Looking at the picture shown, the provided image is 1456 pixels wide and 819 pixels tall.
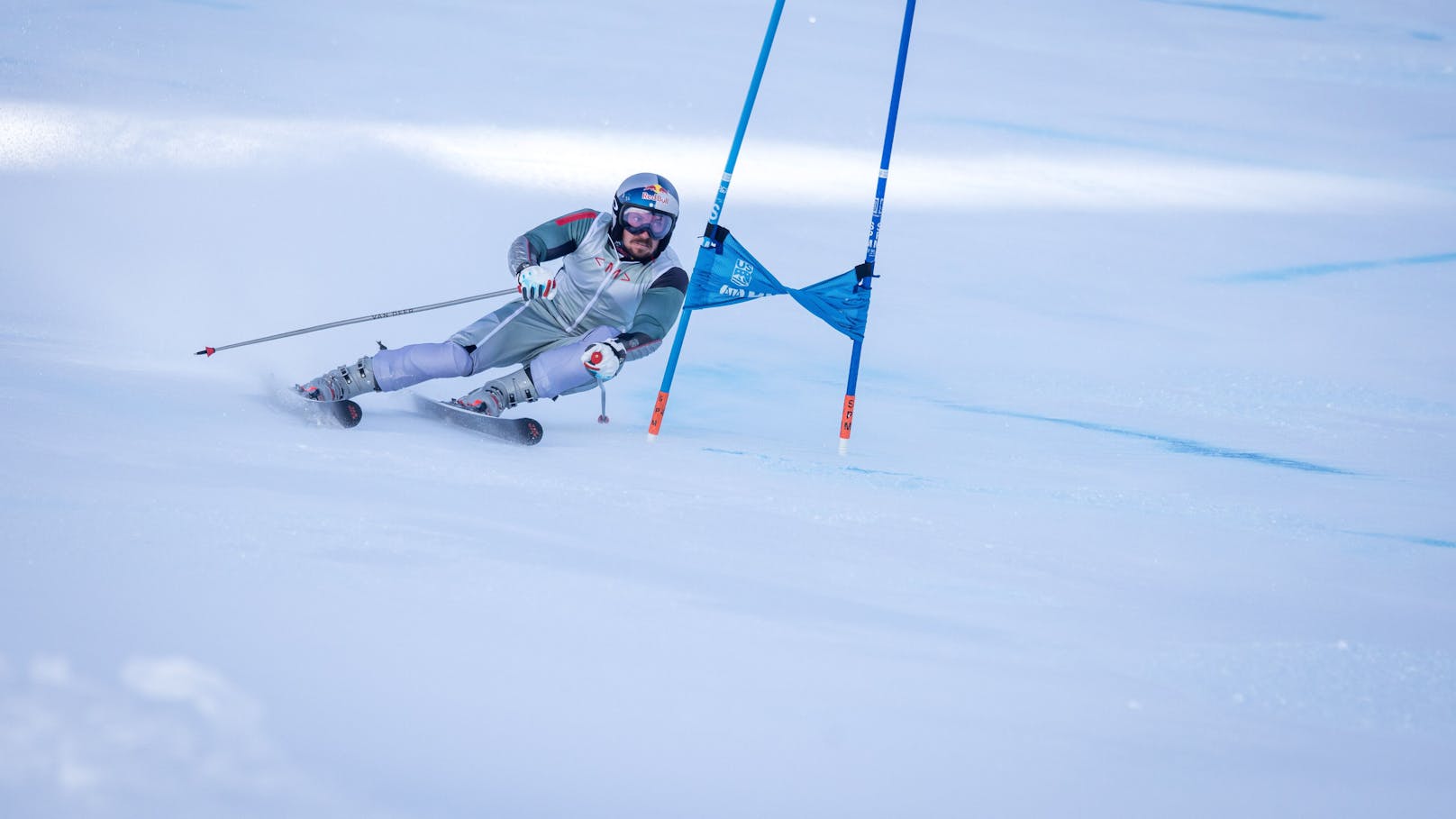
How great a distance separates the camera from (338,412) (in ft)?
15.3

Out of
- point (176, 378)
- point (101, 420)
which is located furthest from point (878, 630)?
point (176, 378)

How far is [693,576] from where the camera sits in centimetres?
347

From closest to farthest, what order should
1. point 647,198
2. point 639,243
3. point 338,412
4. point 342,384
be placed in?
point 338,412
point 342,384
point 647,198
point 639,243

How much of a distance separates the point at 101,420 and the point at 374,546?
61.2 inches

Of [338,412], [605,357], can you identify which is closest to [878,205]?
[605,357]

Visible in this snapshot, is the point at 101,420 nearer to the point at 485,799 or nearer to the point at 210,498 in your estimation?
the point at 210,498

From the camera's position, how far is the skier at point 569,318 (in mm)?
4988

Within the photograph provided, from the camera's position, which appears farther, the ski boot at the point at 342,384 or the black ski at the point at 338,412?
the ski boot at the point at 342,384

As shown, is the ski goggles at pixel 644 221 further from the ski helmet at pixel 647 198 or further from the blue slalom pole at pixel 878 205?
the blue slalom pole at pixel 878 205

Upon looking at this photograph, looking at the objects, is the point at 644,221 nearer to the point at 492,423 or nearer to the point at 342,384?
the point at 492,423

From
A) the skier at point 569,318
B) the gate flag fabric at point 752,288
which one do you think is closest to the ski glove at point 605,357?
the skier at point 569,318

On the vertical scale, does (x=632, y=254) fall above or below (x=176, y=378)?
above

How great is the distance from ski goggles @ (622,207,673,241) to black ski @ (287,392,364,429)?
1.27m

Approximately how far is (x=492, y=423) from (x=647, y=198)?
1.06 meters
